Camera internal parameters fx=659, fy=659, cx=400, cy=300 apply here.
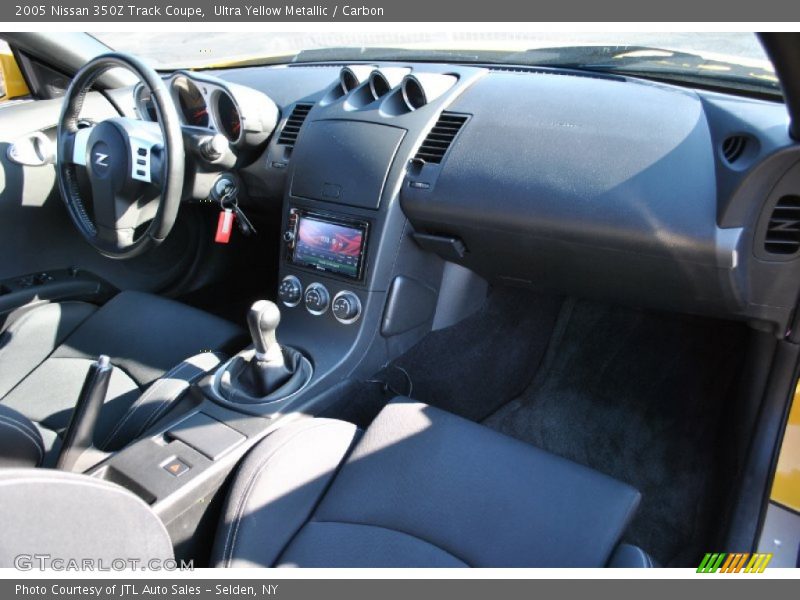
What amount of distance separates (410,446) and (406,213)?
0.61 m

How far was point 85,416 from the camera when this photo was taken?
1.38 meters

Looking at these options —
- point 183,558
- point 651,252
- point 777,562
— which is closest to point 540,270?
point 651,252

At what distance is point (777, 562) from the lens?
1459 millimetres

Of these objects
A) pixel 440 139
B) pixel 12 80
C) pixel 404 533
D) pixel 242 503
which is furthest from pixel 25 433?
pixel 12 80

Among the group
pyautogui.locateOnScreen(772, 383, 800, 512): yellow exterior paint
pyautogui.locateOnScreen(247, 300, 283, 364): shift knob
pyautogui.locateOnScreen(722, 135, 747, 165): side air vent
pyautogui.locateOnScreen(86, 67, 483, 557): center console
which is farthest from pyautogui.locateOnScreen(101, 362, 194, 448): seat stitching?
pyautogui.locateOnScreen(772, 383, 800, 512): yellow exterior paint

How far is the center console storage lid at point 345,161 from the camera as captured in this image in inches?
66.4

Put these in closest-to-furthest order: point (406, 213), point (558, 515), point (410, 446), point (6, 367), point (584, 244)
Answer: point (558, 515) < point (410, 446) < point (584, 244) < point (406, 213) < point (6, 367)

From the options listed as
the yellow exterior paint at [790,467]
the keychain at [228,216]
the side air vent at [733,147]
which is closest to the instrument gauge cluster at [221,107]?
the keychain at [228,216]

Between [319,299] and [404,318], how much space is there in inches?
9.4

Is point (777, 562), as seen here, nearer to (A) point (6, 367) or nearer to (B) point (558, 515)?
(B) point (558, 515)

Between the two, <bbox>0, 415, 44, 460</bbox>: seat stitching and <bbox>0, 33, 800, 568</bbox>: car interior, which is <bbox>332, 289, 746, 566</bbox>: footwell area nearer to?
<bbox>0, 33, 800, 568</bbox>: car interior

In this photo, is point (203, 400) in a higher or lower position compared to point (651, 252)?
lower

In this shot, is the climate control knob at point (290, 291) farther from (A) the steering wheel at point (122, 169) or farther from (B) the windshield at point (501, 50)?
(B) the windshield at point (501, 50)

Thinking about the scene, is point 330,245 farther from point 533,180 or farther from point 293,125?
point 533,180
